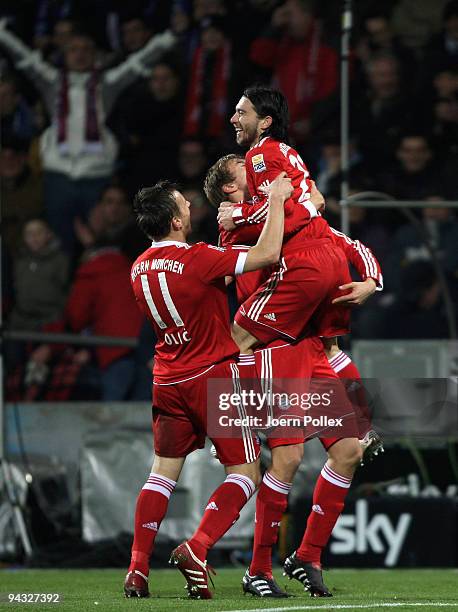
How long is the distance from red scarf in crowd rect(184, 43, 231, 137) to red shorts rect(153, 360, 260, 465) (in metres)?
5.11

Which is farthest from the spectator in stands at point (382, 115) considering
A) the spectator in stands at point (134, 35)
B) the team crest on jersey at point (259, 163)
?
the team crest on jersey at point (259, 163)

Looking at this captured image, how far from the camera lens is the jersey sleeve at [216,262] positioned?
5152mm

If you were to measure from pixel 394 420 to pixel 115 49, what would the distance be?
4.04m

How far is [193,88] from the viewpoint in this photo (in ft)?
33.7

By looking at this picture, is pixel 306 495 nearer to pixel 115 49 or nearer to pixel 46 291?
pixel 46 291

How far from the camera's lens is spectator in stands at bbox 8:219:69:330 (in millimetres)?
9844

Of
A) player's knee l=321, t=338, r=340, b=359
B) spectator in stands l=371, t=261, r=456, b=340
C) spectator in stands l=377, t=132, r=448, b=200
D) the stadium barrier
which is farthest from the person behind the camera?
spectator in stands l=377, t=132, r=448, b=200

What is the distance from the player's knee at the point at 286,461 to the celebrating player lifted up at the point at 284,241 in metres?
0.45

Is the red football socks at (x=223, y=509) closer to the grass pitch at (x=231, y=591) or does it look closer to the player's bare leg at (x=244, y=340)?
the grass pitch at (x=231, y=591)

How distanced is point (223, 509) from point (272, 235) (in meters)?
1.09

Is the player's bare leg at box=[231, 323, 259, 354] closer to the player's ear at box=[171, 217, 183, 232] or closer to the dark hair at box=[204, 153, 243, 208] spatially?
the player's ear at box=[171, 217, 183, 232]

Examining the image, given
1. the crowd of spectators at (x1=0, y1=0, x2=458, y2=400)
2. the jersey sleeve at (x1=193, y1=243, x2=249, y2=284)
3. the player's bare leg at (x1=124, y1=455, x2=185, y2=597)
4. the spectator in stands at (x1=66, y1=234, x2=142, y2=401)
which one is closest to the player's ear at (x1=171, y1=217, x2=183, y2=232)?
the jersey sleeve at (x1=193, y1=243, x2=249, y2=284)

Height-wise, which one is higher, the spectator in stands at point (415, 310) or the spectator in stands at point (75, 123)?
the spectator in stands at point (75, 123)

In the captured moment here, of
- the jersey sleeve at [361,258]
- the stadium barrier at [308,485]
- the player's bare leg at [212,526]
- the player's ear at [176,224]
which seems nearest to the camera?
the player's bare leg at [212,526]
